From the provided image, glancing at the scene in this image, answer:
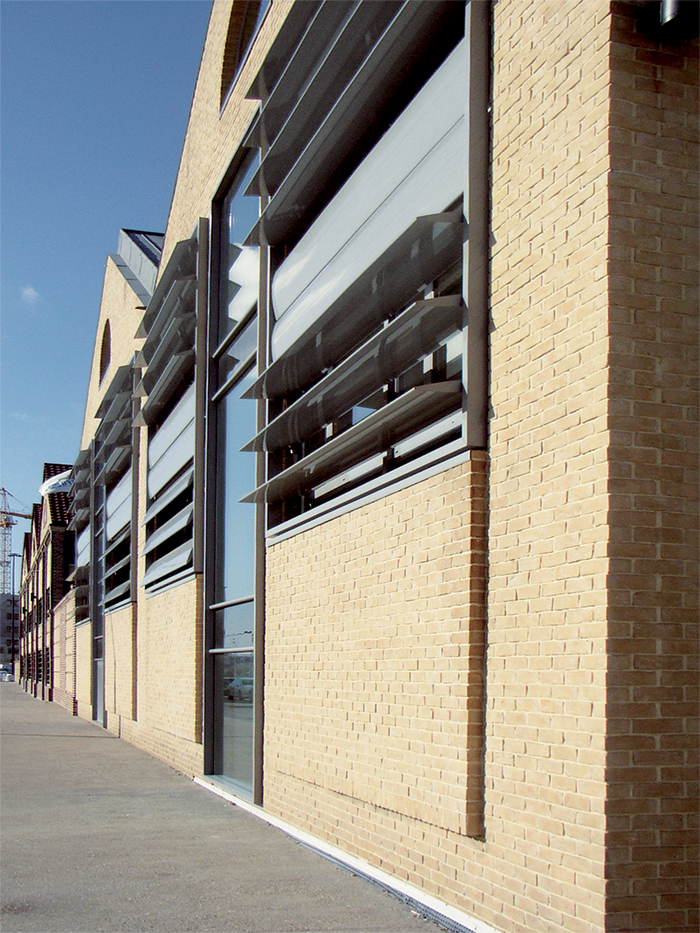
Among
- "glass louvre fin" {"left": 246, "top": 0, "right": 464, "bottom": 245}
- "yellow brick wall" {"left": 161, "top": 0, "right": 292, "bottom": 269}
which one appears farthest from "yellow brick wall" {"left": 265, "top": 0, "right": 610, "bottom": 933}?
"yellow brick wall" {"left": 161, "top": 0, "right": 292, "bottom": 269}

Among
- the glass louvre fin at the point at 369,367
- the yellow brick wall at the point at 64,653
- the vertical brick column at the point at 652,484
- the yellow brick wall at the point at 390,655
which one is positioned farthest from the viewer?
the yellow brick wall at the point at 64,653

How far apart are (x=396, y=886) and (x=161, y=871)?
6.44 feet

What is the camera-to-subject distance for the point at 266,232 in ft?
33.8

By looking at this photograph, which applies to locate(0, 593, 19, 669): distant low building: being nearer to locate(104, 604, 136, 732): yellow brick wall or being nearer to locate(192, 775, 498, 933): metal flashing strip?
locate(104, 604, 136, 732): yellow brick wall

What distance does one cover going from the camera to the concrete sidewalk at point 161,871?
615 cm

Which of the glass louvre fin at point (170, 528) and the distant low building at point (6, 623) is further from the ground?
the glass louvre fin at point (170, 528)

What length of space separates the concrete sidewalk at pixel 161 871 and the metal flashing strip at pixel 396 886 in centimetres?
7

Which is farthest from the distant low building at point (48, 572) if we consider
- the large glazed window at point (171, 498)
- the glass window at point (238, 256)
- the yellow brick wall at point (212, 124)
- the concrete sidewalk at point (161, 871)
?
the concrete sidewalk at point (161, 871)

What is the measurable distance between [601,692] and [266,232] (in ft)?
22.4

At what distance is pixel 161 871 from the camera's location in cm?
768

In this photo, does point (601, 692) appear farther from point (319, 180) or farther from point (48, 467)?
point (48, 467)

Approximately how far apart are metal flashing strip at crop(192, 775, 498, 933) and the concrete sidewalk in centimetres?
7

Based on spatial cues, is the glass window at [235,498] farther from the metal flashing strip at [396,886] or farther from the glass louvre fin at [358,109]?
the metal flashing strip at [396,886]

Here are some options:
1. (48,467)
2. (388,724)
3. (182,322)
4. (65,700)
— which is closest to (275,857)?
(388,724)
